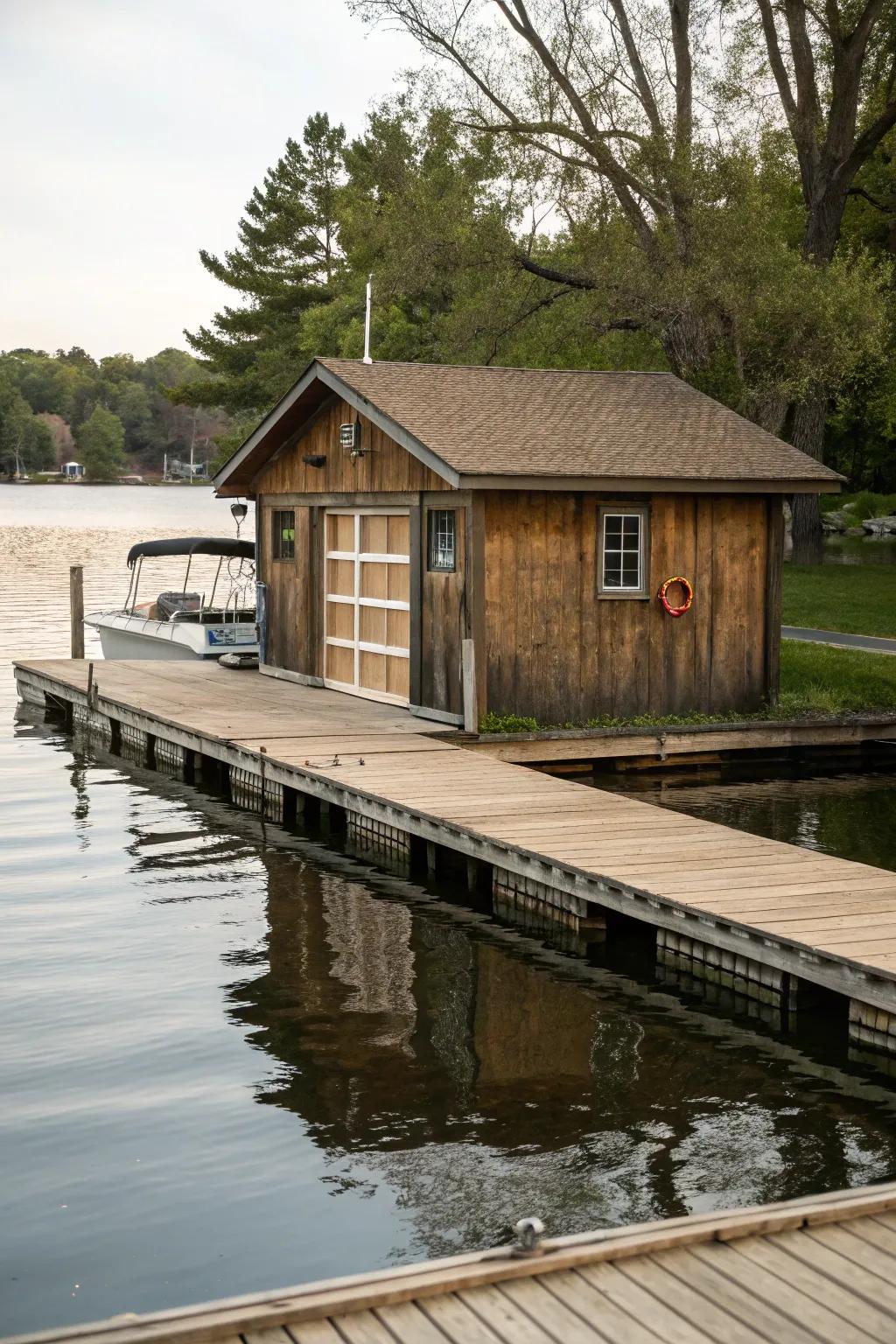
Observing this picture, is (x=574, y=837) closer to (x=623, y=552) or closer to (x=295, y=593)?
(x=623, y=552)

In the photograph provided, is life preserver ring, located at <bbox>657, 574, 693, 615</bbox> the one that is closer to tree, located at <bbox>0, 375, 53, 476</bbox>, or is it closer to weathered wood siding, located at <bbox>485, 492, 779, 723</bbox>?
weathered wood siding, located at <bbox>485, 492, 779, 723</bbox>

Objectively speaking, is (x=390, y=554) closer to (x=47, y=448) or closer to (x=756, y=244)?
(x=756, y=244)

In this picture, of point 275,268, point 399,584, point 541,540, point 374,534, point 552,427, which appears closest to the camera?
point 541,540

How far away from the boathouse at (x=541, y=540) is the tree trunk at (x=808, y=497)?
14556 millimetres

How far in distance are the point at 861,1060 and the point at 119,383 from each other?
17579 cm

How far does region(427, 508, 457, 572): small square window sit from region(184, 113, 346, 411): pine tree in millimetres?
52303

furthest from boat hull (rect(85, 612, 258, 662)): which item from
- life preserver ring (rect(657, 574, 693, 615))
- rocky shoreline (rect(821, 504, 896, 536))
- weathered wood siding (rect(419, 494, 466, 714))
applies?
rocky shoreline (rect(821, 504, 896, 536))

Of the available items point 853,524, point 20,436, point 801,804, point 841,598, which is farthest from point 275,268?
point 20,436

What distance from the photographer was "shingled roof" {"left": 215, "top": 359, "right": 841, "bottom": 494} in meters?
16.5

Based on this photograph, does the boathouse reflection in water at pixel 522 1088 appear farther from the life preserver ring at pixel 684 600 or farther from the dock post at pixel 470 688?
the life preserver ring at pixel 684 600

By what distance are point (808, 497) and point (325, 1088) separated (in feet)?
95.4

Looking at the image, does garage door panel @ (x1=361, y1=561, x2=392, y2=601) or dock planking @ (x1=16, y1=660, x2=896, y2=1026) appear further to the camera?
garage door panel @ (x1=361, y1=561, x2=392, y2=601)

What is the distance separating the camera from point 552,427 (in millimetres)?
17891

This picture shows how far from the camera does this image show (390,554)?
723 inches
